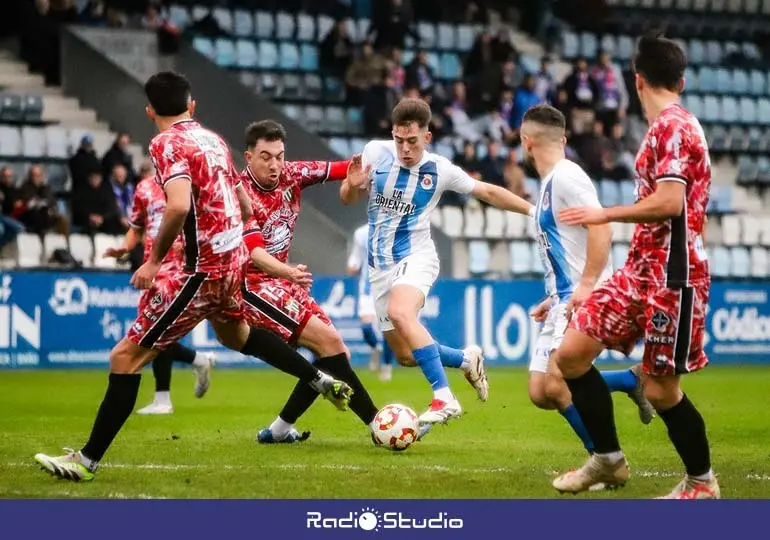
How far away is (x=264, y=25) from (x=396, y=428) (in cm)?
1684

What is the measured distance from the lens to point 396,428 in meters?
8.66

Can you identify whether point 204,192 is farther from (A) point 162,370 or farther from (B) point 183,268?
(A) point 162,370

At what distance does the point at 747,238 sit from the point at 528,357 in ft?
22.4

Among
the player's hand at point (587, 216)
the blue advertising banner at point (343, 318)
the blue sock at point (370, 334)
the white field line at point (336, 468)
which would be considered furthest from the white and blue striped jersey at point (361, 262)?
the player's hand at point (587, 216)

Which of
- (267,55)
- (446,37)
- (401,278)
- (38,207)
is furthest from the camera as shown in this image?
(446,37)

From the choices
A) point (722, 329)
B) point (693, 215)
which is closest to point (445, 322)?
point (722, 329)

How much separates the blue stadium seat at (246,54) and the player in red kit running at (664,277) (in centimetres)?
1744

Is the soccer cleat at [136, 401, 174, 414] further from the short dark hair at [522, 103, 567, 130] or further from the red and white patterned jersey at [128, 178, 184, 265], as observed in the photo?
the short dark hair at [522, 103, 567, 130]

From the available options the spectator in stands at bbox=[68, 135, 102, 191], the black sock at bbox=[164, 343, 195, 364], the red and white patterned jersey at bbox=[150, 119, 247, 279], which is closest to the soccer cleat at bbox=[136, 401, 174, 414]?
Result: the black sock at bbox=[164, 343, 195, 364]

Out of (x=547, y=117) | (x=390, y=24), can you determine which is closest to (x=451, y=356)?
(x=547, y=117)

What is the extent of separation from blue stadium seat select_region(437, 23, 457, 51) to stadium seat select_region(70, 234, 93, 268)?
977 cm

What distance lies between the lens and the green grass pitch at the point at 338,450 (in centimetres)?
729

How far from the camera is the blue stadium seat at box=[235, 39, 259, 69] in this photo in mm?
23625

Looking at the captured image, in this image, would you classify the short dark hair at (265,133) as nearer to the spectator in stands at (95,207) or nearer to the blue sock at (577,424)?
the blue sock at (577,424)
